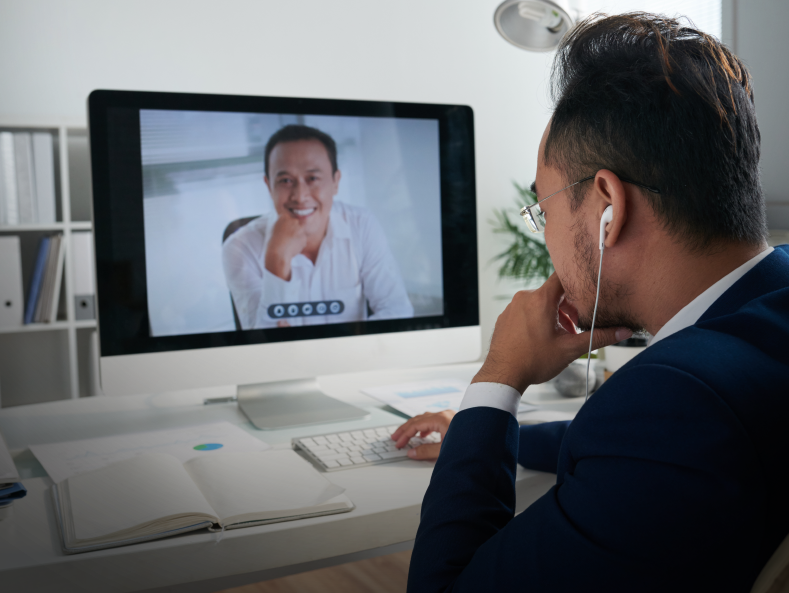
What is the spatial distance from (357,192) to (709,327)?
2.65ft

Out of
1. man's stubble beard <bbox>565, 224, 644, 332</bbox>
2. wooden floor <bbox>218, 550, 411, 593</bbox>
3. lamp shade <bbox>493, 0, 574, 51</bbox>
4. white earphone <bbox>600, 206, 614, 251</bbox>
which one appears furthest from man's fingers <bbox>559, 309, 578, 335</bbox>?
wooden floor <bbox>218, 550, 411, 593</bbox>

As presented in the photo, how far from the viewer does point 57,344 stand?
275cm

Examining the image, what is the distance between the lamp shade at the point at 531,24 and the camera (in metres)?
1.52

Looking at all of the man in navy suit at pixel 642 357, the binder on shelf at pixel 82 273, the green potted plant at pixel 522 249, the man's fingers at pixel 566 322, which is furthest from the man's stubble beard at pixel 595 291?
the binder on shelf at pixel 82 273

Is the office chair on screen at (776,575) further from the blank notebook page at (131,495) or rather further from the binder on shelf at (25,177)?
the binder on shelf at (25,177)

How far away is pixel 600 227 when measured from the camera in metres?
0.65

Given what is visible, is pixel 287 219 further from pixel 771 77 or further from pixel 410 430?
pixel 771 77

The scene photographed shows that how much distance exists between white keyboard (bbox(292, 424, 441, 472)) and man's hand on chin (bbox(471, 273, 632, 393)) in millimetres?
251

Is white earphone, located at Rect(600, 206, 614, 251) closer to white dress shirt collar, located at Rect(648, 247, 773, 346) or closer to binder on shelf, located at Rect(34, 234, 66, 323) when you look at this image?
white dress shirt collar, located at Rect(648, 247, 773, 346)

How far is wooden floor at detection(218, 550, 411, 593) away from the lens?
5.63 ft

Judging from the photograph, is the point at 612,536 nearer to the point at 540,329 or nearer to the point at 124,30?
the point at 540,329

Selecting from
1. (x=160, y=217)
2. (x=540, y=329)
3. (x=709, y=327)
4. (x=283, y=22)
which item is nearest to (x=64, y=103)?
(x=283, y=22)

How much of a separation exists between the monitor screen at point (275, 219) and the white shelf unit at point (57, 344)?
64.6 inches

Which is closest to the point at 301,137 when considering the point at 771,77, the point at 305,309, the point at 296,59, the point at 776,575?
the point at 305,309
